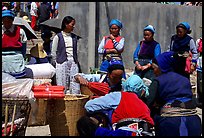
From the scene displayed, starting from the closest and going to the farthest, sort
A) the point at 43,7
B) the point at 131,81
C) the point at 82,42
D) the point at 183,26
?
the point at 131,81, the point at 183,26, the point at 82,42, the point at 43,7

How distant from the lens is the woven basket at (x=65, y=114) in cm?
608

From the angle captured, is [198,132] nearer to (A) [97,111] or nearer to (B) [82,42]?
(A) [97,111]

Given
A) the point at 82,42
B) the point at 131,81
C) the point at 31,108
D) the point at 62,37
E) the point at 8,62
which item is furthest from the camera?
the point at 82,42

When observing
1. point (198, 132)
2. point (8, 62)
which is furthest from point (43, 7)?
point (198, 132)

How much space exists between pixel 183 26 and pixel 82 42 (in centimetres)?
377

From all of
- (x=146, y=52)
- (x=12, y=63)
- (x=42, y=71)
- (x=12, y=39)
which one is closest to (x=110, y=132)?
(x=12, y=63)

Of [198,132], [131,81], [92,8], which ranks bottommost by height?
[198,132]

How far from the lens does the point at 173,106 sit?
15.9 ft

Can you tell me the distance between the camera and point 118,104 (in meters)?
4.81

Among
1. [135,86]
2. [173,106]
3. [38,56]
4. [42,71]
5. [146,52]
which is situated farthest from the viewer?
[38,56]

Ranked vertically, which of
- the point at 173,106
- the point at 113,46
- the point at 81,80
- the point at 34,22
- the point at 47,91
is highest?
the point at 34,22

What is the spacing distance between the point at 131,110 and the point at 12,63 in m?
2.66

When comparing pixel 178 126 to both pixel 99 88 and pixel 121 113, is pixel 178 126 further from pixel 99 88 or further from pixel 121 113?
pixel 99 88

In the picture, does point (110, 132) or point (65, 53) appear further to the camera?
point (65, 53)
